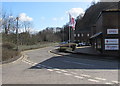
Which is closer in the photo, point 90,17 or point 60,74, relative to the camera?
point 60,74

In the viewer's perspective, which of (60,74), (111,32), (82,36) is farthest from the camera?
(82,36)

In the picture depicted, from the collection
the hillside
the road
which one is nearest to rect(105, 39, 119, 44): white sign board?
the road

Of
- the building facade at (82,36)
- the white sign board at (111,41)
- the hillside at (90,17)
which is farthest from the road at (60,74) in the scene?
the building facade at (82,36)

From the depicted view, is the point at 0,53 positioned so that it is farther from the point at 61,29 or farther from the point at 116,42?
the point at 61,29

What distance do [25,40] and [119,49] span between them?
36.2 meters

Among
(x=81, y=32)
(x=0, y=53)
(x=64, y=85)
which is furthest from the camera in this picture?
(x=81, y=32)

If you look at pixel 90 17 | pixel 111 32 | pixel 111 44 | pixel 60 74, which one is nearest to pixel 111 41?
pixel 111 44

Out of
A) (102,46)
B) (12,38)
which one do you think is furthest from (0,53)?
(12,38)

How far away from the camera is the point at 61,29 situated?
Answer: 14512 centimetres

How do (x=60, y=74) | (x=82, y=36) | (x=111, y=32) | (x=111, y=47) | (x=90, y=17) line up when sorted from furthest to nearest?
1. (x=90, y=17)
2. (x=82, y=36)
3. (x=111, y=32)
4. (x=111, y=47)
5. (x=60, y=74)

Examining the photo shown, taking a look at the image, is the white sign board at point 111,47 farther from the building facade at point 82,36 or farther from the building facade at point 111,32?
the building facade at point 82,36

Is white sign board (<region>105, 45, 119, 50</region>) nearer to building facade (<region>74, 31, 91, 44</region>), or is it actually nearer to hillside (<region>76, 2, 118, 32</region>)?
hillside (<region>76, 2, 118, 32</region>)

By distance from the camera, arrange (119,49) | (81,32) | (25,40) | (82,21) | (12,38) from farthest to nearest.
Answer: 1. (82,21)
2. (81,32)
3. (25,40)
4. (12,38)
5. (119,49)

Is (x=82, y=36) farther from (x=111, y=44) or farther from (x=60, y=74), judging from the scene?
(x=60, y=74)
